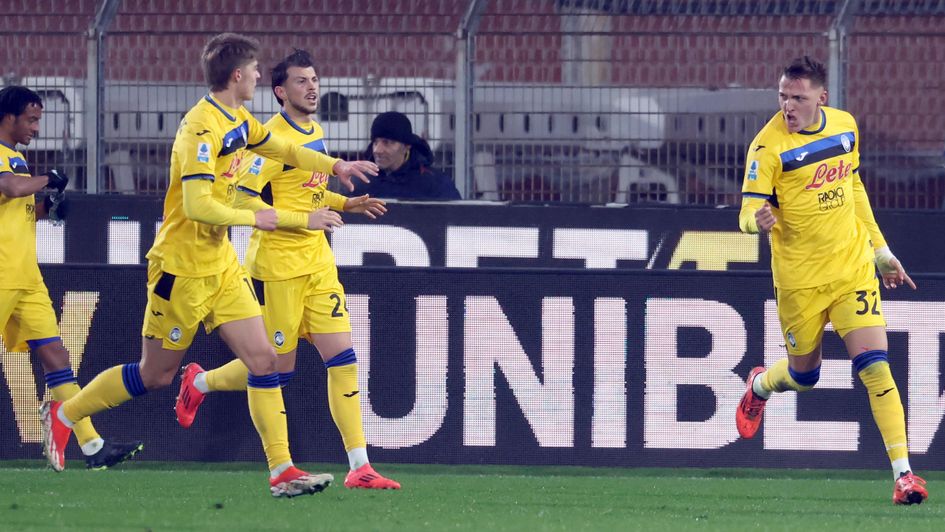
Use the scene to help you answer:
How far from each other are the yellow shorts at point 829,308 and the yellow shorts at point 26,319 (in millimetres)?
3746

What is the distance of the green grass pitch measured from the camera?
6.64 metres

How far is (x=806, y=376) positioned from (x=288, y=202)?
2668 mm

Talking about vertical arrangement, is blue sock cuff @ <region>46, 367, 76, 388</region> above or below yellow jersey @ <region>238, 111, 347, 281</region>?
below

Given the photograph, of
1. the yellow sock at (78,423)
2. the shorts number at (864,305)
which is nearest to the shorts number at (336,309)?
the yellow sock at (78,423)

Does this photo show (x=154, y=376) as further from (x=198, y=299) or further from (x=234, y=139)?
(x=234, y=139)

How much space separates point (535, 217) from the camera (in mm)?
9094

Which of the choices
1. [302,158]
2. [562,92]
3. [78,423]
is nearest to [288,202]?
[302,158]

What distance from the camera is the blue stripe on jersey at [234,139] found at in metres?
7.29

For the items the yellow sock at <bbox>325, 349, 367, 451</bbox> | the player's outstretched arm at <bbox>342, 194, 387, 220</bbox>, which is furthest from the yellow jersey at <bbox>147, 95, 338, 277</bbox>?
the yellow sock at <bbox>325, 349, 367, 451</bbox>

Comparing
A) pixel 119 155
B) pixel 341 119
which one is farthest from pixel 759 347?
pixel 119 155

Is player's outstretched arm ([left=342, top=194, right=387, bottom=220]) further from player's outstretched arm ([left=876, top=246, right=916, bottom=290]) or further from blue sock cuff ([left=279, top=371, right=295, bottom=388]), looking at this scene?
player's outstretched arm ([left=876, top=246, right=916, bottom=290])

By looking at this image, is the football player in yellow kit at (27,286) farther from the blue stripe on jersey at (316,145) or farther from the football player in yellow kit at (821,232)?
the football player in yellow kit at (821,232)

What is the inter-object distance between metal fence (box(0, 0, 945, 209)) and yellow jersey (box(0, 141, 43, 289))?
1394mm

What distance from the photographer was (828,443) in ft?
28.6
